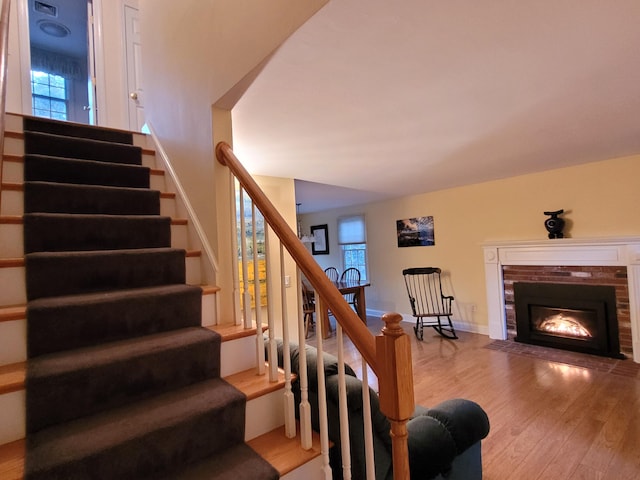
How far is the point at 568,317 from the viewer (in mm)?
3881

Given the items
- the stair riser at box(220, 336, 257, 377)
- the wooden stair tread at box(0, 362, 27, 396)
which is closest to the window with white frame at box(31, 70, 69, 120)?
the wooden stair tread at box(0, 362, 27, 396)

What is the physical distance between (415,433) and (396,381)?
660mm

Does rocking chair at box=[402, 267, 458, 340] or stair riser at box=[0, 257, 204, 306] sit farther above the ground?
stair riser at box=[0, 257, 204, 306]

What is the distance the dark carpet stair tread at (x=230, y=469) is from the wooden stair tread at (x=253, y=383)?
20cm

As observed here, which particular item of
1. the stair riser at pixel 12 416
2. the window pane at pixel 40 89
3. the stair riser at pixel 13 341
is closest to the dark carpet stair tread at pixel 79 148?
the stair riser at pixel 13 341

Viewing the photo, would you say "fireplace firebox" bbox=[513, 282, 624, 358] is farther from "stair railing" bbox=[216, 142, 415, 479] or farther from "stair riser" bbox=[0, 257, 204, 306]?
"stair riser" bbox=[0, 257, 204, 306]

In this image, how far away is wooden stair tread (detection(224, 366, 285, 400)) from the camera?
4.26ft

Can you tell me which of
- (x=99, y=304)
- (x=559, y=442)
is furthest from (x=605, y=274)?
(x=99, y=304)

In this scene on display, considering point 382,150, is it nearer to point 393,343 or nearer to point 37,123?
point 393,343

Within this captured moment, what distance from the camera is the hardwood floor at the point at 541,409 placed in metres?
1.91

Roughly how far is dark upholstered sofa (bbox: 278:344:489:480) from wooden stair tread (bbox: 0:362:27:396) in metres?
0.96

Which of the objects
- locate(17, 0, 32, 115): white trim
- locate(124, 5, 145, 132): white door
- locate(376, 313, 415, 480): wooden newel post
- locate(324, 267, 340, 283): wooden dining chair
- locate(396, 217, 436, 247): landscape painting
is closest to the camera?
locate(376, 313, 415, 480): wooden newel post

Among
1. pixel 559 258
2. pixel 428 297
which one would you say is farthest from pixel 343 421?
pixel 428 297

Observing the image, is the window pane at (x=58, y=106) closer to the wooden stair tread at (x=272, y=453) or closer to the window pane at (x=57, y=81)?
the window pane at (x=57, y=81)
